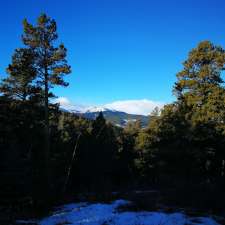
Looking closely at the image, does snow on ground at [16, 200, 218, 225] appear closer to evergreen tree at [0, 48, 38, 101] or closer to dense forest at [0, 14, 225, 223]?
dense forest at [0, 14, 225, 223]

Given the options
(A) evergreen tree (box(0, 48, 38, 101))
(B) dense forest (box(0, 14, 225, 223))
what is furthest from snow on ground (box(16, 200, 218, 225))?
(A) evergreen tree (box(0, 48, 38, 101))

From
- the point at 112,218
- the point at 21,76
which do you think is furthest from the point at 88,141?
the point at 112,218

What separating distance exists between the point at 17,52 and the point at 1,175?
31.4 feet

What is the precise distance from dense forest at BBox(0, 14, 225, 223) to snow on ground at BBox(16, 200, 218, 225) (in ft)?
12.3

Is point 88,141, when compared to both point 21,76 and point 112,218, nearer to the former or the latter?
point 21,76

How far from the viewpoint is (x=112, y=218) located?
50.5ft

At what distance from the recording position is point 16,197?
78.8 ft

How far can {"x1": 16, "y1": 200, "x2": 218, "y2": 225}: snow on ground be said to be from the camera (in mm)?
14383

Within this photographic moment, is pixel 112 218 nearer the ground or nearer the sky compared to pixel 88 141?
nearer the ground

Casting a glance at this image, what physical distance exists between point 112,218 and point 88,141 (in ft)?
67.4

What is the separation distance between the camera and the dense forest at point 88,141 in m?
24.2

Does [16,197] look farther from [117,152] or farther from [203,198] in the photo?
[117,152]

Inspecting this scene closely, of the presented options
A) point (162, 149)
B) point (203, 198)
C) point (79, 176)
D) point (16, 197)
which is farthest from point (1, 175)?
point (162, 149)

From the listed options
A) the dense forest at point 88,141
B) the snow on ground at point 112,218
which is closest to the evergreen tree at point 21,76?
the dense forest at point 88,141
